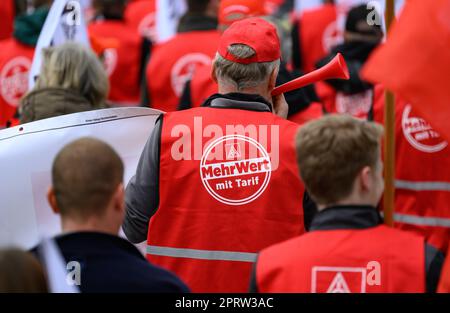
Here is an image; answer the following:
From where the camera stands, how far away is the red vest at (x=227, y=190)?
14.6ft

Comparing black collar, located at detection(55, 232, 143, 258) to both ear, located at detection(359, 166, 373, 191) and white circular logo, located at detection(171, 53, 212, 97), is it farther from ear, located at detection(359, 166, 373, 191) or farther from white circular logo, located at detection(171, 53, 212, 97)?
white circular logo, located at detection(171, 53, 212, 97)

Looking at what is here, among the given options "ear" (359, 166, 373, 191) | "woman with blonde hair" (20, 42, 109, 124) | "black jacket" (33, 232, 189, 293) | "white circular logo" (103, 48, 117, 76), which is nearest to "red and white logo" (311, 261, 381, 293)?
"ear" (359, 166, 373, 191)

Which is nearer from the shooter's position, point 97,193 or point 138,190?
point 97,193

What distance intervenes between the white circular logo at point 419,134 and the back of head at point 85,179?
2.54 m

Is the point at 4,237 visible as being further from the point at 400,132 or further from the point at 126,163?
the point at 400,132

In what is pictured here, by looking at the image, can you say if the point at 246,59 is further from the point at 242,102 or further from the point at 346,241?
the point at 346,241

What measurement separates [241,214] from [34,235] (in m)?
0.85

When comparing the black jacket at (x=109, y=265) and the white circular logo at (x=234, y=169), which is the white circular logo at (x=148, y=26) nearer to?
the white circular logo at (x=234, y=169)

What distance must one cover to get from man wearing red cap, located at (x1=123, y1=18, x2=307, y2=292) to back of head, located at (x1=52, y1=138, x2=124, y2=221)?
2.92 ft

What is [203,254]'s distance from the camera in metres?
4.56

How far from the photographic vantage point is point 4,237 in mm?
4523

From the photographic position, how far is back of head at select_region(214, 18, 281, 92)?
4.61 m

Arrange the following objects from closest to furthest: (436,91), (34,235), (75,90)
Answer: (436,91), (34,235), (75,90)
